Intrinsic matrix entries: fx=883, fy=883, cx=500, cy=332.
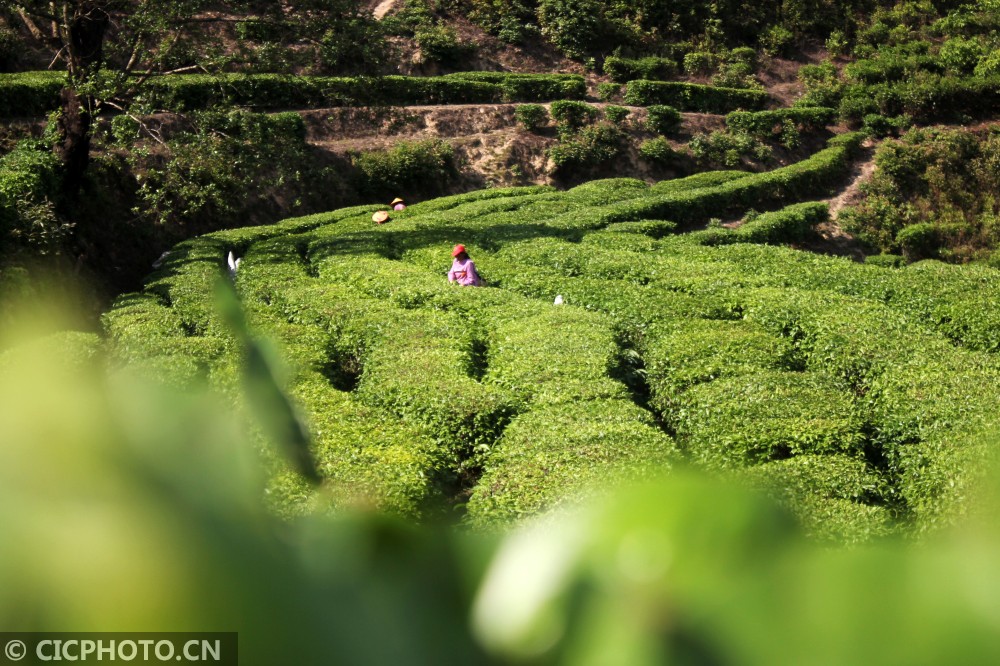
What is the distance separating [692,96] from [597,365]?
27237 mm

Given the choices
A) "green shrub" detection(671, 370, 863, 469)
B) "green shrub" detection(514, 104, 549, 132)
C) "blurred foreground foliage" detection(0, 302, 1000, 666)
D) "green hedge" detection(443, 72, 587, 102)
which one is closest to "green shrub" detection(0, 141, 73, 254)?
"green shrub" detection(671, 370, 863, 469)

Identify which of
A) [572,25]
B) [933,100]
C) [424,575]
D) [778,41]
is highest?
[572,25]

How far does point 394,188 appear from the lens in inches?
1030

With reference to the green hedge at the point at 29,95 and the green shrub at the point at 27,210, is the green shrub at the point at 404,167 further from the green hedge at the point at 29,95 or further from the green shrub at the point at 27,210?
the green shrub at the point at 27,210

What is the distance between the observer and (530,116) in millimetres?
30156

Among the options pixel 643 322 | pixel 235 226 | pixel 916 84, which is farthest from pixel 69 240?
pixel 916 84

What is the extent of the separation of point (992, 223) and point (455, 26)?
2194 centimetres

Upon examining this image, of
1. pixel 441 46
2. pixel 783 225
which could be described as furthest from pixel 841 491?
pixel 441 46

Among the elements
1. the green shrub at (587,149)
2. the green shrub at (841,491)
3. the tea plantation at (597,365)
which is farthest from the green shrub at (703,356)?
the green shrub at (587,149)

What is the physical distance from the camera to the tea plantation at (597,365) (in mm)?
6633

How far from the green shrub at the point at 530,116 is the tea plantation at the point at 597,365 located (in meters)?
13.5

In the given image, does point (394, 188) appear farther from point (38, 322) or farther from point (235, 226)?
point (38, 322)

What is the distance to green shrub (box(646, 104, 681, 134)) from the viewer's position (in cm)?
3123

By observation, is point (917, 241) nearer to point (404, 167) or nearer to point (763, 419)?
point (404, 167)
